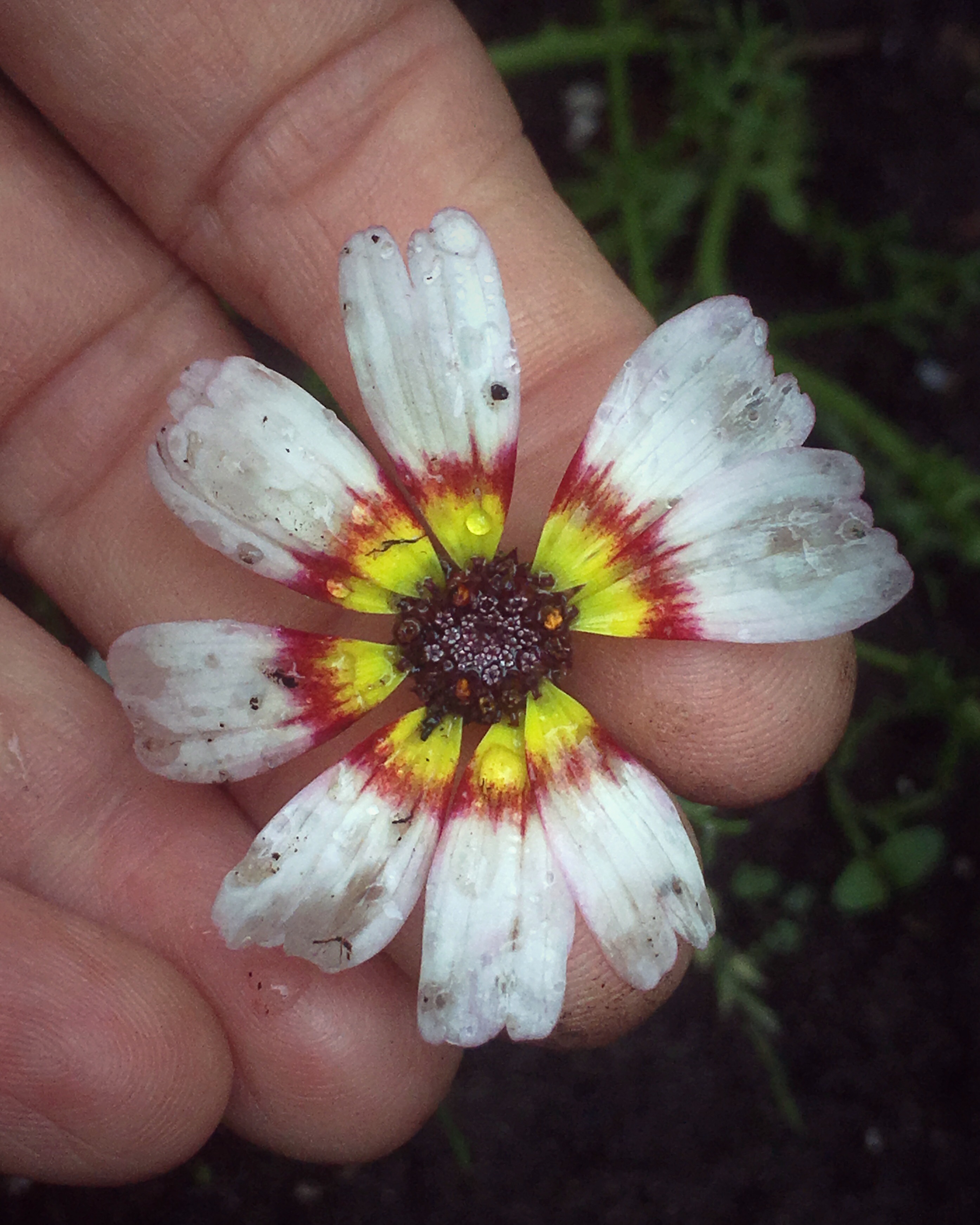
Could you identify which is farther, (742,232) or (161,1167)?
(742,232)

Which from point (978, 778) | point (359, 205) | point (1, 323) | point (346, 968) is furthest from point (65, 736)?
point (978, 778)

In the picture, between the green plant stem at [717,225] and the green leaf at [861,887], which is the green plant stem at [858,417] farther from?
the green leaf at [861,887]

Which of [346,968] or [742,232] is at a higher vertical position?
[346,968]

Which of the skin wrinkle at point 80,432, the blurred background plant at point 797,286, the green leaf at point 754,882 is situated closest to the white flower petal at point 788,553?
the blurred background plant at point 797,286

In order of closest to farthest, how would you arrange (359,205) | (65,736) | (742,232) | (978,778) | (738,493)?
(738,493)
(65,736)
(359,205)
(978,778)
(742,232)

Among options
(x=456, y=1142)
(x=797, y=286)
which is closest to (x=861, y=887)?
(x=456, y=1142)

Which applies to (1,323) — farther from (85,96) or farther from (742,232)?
(742,232)

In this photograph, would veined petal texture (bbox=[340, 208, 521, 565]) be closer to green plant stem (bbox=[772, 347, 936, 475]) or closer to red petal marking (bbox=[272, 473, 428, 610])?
red petal marking (bbox=[272, 473, 428, 610])

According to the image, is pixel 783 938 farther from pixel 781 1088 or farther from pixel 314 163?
pixel 314 163
